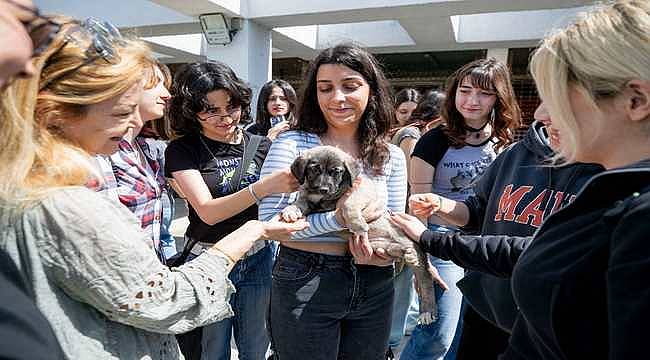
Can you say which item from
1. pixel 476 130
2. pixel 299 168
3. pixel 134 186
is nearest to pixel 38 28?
pixel 134 186

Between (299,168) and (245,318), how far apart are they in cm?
115

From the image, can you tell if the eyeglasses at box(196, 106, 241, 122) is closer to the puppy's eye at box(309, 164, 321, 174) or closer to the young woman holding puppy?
the young woman holding puppy

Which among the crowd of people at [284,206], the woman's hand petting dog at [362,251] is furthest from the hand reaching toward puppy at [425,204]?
the woman's hand petting dog at [362,251]

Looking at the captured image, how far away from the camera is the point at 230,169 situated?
285cm

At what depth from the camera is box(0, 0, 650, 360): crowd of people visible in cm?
98

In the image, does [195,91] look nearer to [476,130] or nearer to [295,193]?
[295,193]

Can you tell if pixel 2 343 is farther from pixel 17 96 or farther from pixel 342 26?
pixel 342 26

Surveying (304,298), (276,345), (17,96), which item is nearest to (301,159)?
(304,298)

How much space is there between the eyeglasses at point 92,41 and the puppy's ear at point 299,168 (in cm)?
101

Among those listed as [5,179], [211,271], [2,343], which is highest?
[5,179]

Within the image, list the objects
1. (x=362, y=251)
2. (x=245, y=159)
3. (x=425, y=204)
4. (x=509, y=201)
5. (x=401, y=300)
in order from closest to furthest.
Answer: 1. (x=509, y=201)
2. (x=362, y=251)
3. (x=425, y=204)
4. (x=245, y=159)
5. (x=401, y=300)

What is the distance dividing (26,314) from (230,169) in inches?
83.6

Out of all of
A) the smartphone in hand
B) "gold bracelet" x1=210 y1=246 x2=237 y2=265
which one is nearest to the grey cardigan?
"gold bracelet" x1=210 y1=246 x2=237 y2=265

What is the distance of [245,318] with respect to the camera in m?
2.86
